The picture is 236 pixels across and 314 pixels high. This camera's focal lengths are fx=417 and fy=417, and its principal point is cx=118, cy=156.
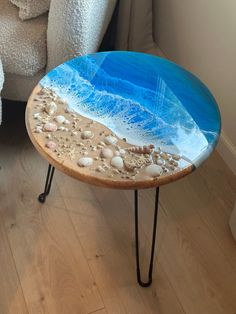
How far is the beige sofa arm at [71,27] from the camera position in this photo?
1.16m

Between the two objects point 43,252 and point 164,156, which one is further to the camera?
point 43,252

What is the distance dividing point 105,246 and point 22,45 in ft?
2.10

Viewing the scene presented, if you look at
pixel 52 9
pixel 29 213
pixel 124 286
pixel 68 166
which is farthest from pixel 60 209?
pixel 52 9

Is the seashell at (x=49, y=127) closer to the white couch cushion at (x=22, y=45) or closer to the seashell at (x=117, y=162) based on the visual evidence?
the seashell at (x=117, y=162)

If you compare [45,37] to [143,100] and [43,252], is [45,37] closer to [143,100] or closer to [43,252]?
[143,100]

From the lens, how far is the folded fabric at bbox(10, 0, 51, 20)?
4.14ft

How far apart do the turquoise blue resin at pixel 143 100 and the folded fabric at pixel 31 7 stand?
280 mm

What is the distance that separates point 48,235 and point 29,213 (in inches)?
4.1

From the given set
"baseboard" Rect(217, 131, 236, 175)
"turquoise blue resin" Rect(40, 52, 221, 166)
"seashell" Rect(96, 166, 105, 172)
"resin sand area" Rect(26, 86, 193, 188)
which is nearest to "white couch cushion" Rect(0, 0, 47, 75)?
"turquoise blue resin" Rect(40, 52, 221, 166)

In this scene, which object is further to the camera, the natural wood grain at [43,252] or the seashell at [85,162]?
the natural wood grain at [43,252]

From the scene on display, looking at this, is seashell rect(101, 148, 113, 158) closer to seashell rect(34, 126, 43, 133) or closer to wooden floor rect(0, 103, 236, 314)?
seashell rect(34, 126, 43, 133)

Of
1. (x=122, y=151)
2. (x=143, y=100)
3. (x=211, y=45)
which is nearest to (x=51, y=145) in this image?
(x=122, y=151)

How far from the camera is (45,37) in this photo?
49.5 inches

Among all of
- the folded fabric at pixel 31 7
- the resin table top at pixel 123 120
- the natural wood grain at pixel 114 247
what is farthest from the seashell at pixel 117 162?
the folded fabric at pixel 31 7
